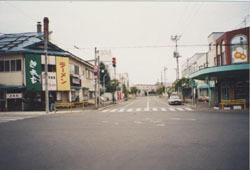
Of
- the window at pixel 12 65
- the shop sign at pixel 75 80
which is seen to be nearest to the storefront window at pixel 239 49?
the shop sign at pixel 75 80

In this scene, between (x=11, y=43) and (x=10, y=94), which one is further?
(x=11, y=43)

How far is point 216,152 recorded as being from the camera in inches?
182

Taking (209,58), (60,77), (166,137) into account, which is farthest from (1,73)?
(209,58)

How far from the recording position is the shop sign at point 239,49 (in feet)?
61.2

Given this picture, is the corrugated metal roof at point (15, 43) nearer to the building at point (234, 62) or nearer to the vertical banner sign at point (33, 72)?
the vertical banner sign at point (33, 72)

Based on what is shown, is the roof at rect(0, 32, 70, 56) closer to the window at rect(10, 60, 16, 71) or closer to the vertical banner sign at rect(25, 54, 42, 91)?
the vertical banner sign at rect(25, 54, 42, 91)

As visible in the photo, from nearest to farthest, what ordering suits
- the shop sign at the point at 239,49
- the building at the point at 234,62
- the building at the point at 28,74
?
the building at the point at 234,62, the shop sign at the point at 239,49, the building at the point at 28,74

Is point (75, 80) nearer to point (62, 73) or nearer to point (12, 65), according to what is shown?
point (62, 73)

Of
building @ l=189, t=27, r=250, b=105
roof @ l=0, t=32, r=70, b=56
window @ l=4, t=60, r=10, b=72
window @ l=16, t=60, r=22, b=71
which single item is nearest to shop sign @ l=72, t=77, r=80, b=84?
roof @ l=0, t=32, r=70, b=56

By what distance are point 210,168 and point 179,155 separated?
2.94 feet

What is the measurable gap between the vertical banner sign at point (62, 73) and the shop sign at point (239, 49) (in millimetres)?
21863

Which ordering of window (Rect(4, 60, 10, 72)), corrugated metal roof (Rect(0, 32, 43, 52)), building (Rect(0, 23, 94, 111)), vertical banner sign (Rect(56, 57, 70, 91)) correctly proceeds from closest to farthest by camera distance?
1. building (Rect(0, 23, 94, 111))
2. corrugated metal roof (Rect(0, 32, 43, 52))
3. window (Rect(4, 60, 10, 72))
4. vertical banner sign (Rect(56, 57, 70, 91))

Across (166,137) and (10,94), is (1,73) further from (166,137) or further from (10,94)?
(166,137)

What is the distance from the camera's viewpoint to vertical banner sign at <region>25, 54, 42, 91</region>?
19.4 metres
